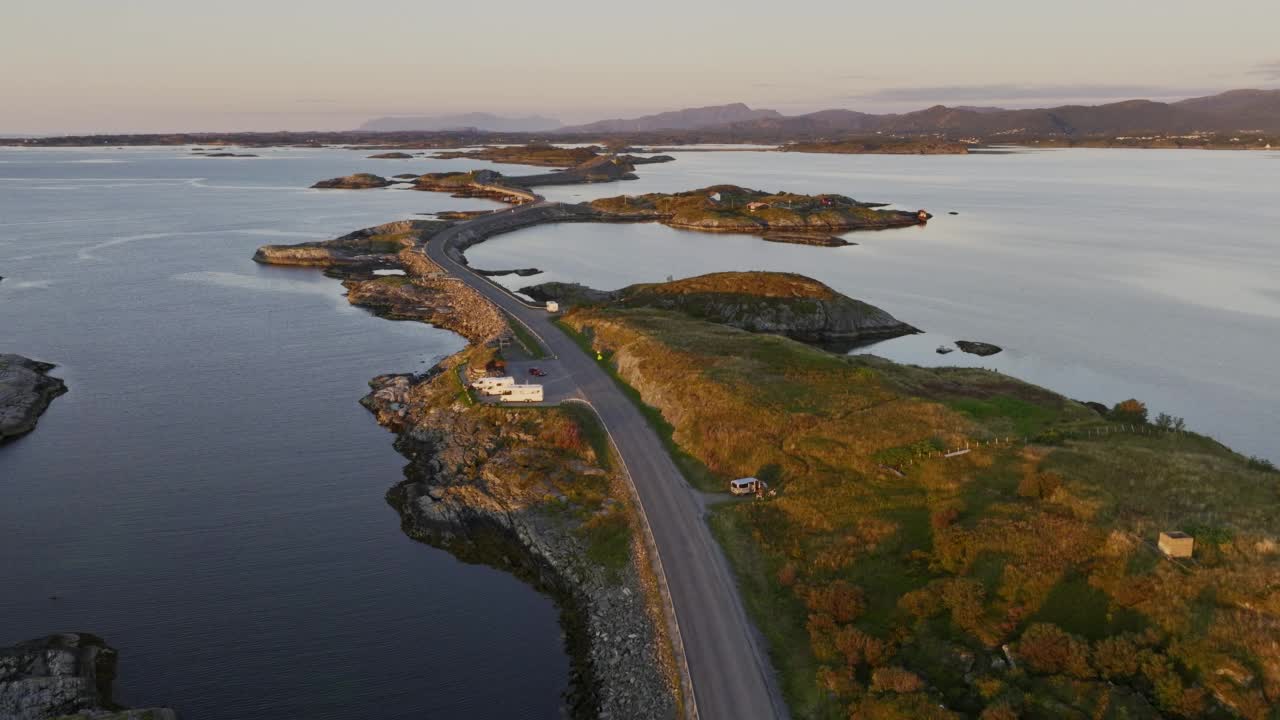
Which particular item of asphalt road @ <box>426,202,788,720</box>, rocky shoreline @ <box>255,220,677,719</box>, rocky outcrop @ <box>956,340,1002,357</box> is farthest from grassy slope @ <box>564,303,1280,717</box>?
rocky outcrop @ <box>956,340,1002,357</box>

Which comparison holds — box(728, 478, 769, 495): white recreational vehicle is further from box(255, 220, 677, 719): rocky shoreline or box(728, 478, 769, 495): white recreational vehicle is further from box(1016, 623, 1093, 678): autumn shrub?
box(1016, 623, 1093, 678): autumn shrub

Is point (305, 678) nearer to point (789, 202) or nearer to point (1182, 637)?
point (1182, 637)

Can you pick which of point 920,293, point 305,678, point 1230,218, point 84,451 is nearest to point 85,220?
point 84,451

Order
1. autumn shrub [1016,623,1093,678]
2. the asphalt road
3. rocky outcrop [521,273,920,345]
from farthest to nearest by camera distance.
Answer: rocky outcrop [521,273,920,345], the asphalt road, autumn shrub [1016,623,1093,678]

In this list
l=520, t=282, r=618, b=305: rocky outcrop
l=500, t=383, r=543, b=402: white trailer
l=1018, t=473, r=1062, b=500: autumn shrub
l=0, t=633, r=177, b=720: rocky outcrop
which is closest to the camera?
l=0, t=633, r=177, b=720: rocky outcrop

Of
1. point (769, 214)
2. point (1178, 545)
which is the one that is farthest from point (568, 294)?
point (769, 214)

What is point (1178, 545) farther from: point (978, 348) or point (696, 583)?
point (978, 348)

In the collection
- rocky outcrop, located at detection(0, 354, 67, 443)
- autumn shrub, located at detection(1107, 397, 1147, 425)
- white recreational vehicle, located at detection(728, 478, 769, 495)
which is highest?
autumn shrub, located at detection(1107, 397, 1147, 425)
